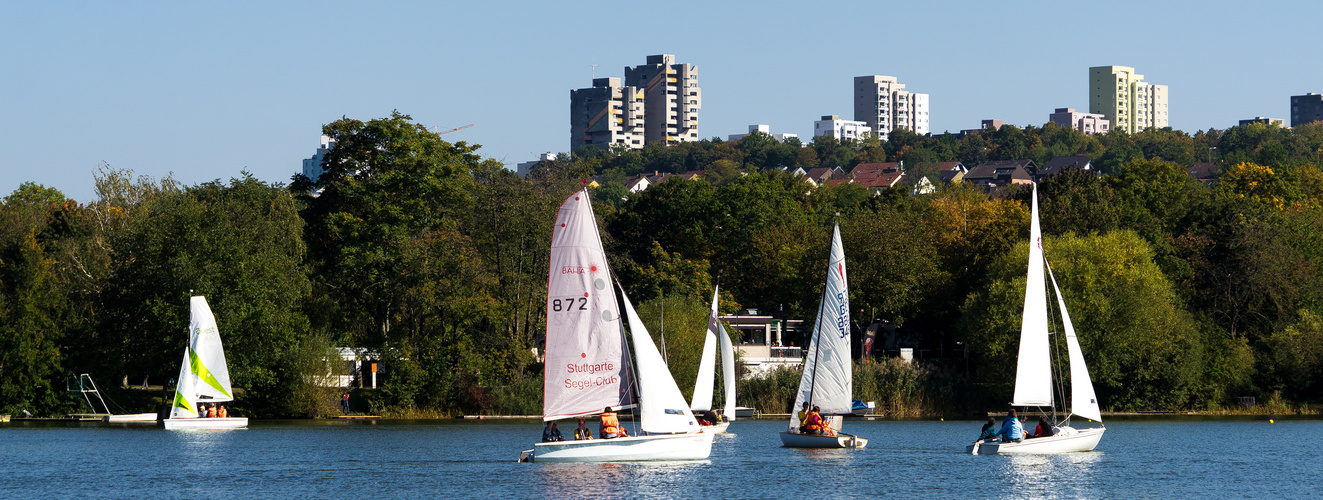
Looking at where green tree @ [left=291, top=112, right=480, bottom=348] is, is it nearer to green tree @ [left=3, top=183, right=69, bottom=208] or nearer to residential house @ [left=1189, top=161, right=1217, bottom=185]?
green tree @ [left=3, top=183, right=69, bottom=208]

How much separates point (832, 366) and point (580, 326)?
11695 mm

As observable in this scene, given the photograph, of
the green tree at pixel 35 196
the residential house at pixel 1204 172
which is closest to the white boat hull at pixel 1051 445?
the green tree at pixel 35 196

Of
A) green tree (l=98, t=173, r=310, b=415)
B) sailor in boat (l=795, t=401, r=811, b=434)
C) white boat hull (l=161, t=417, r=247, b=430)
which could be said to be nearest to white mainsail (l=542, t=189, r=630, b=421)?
sailor in boat (l=795, t=401, r=811, b=434)

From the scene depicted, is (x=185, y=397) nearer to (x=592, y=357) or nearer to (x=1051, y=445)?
(x=592, y=357)

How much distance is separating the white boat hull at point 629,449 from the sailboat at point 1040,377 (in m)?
10.5

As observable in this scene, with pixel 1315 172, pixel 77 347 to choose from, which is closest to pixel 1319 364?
pixel 1315 172

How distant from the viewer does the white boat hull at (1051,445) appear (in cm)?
4188

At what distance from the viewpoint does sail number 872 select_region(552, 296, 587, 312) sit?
3541 centimetres

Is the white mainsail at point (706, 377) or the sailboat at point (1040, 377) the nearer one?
the sailboat at point (1040, 377)

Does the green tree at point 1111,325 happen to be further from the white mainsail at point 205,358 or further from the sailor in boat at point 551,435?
the sailor in boat at point 551,435

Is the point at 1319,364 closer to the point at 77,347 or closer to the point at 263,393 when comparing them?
the point at 263,393

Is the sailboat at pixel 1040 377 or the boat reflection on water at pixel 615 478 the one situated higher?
the sailboat at pixel 1040 377

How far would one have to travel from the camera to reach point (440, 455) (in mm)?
44875

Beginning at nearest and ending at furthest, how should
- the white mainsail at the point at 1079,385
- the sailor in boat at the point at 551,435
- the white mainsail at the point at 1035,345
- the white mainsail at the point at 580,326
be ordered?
the white mainsail at the point at 580,326 < the sailor in boat at the point at 551,435 < the white mainsail at the point at 1079,385 < the white mainsail at the point at 1035,345
